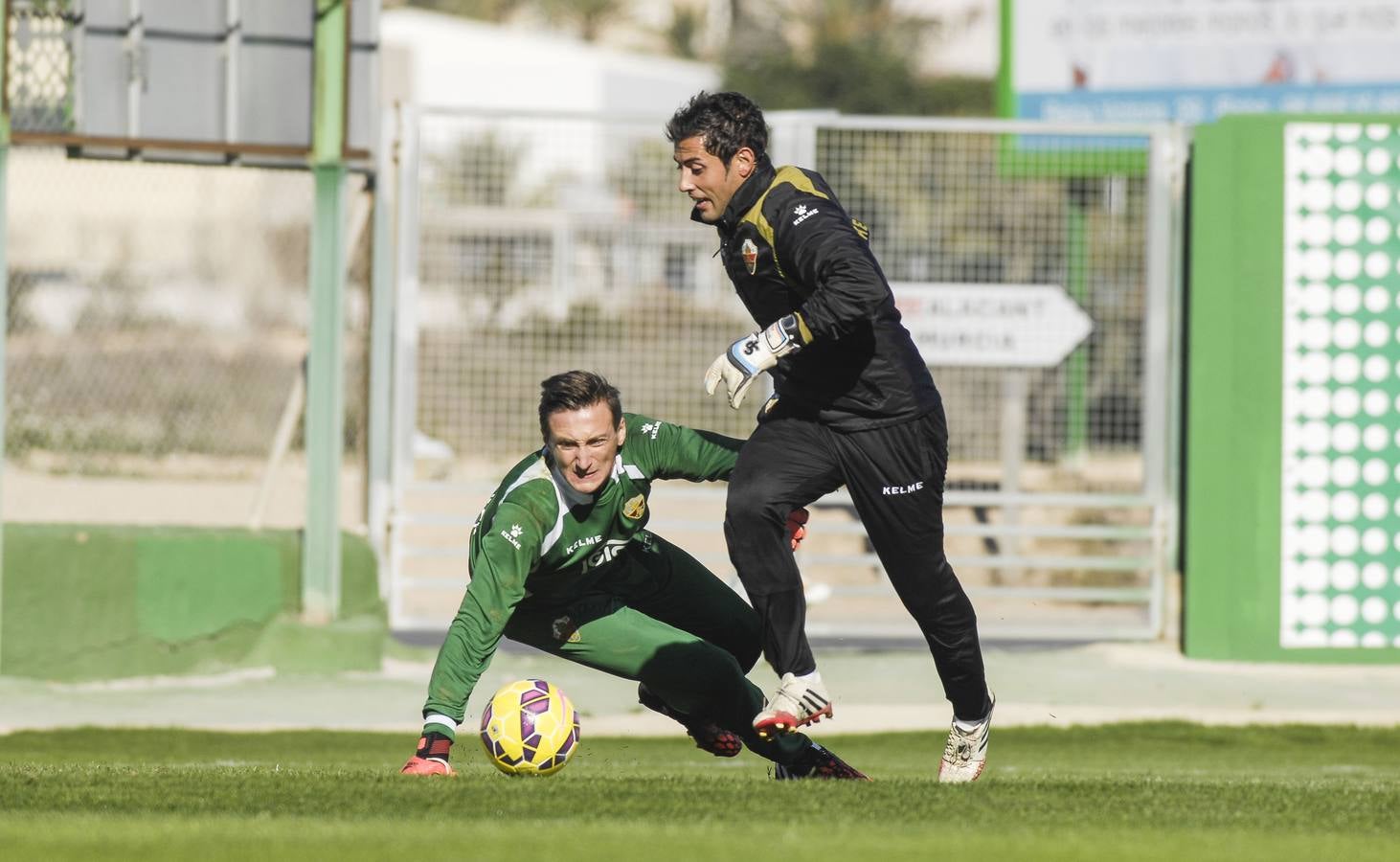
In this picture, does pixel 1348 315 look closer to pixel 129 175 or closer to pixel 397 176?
pixel 397 176

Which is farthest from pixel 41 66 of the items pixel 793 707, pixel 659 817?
pixel 659 817

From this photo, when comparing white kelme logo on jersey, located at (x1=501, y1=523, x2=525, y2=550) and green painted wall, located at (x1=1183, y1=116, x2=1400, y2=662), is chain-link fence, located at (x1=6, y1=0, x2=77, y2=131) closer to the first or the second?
white kelme logo on jersey, located at (x1=501, y1=523, x2=525, y2=550)

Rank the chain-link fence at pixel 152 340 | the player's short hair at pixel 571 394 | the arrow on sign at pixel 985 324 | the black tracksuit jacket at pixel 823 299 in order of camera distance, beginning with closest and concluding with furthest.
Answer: the black tracksuit jacket at pixel 823 299
the player's short hair at pixel 571 394
the arrow on sign at pixel 985 324
the chain-link fence at pixel 152 340

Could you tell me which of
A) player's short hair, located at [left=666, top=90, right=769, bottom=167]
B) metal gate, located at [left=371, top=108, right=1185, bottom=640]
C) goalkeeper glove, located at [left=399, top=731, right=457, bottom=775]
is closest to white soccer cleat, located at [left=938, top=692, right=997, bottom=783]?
goalkeeper glove, located at [left=399, top=731, right=457, bottom=775]

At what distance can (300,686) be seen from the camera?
458 inches

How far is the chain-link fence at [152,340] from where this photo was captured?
19562 mm

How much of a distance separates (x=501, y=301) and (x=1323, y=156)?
523 centimetres

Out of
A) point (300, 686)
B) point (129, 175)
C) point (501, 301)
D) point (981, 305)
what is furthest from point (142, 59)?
point (129, 175)

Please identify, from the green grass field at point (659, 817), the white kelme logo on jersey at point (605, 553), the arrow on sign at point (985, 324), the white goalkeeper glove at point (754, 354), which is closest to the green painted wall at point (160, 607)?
the arrow on sign at point (985, 324)

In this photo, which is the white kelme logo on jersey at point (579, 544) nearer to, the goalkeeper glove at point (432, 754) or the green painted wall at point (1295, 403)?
the goalkeeper glove at point (432, 754)

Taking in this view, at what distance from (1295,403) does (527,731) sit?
7.26 m

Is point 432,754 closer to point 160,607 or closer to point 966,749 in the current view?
point 966,749

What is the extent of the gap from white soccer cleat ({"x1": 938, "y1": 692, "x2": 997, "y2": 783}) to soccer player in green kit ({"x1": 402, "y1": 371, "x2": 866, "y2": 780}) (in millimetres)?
392

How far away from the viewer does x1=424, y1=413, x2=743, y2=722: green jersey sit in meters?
6.50
